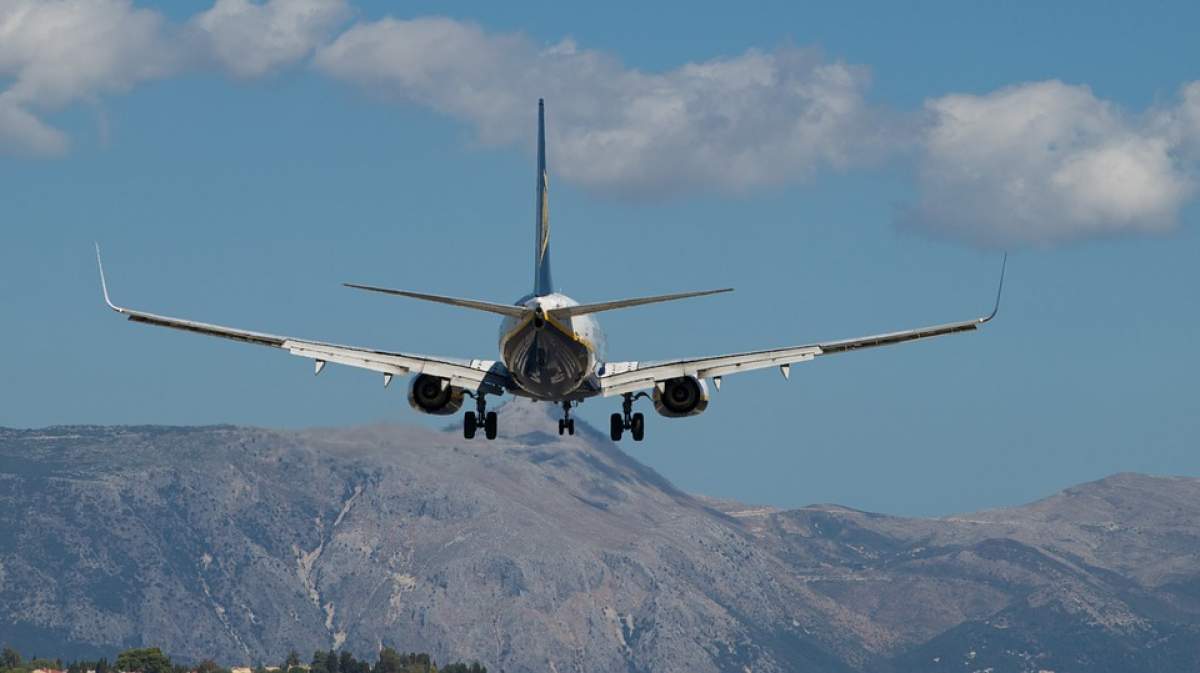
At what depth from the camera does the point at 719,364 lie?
380 feet

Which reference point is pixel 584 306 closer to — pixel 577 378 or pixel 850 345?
pixel 577 378

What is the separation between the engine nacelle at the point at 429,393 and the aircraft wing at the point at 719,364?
8.59m

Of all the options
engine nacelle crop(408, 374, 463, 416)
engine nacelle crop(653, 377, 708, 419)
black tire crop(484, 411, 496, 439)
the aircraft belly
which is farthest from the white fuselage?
engine nacelle crop(653, 377, 708, 419)

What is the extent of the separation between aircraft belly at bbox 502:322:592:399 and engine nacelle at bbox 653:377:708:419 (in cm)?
780

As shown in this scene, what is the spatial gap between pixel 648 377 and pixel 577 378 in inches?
307

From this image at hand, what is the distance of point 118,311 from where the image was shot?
108m

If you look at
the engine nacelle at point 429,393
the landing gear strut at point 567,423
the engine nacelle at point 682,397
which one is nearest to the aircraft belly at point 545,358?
the engine nacelle at point 429,393

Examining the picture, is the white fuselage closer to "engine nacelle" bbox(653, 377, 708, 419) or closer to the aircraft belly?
the aircraft belly

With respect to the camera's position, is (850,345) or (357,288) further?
(850,345)

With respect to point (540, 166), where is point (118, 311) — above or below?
below

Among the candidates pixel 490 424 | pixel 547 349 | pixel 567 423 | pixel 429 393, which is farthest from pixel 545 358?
pixel 567 423

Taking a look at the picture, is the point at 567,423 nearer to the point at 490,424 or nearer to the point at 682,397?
the point at 490,424

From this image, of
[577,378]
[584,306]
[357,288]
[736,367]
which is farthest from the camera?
[736,367]

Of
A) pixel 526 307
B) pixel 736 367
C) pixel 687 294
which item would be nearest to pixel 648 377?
pixel 736 367
